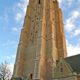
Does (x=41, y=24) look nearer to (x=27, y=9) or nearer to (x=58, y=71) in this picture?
(x=27, y=9)

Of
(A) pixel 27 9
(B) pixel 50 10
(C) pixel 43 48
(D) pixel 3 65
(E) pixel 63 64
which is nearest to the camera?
(E) pixel 63 64

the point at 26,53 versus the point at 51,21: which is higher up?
the point at 51,21

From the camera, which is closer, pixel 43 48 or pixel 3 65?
pixel 43 48

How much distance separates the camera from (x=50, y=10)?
44000 mm

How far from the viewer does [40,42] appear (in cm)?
3747

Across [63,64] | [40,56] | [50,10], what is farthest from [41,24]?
[63,64]

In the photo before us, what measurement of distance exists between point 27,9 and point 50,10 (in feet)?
26.6

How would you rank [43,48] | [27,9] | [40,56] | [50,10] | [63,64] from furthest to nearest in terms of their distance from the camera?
1. [27,9]
2. [50,10]
3. [43,48]
4. [40,56]
5. [63,64]

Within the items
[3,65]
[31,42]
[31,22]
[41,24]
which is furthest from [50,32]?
[3,65]

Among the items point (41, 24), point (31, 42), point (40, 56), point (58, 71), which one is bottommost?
point (58, 71)

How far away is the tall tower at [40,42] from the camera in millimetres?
35344

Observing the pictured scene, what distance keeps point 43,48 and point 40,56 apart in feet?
10.1

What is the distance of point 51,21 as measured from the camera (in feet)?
137

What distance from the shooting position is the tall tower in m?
35.3
